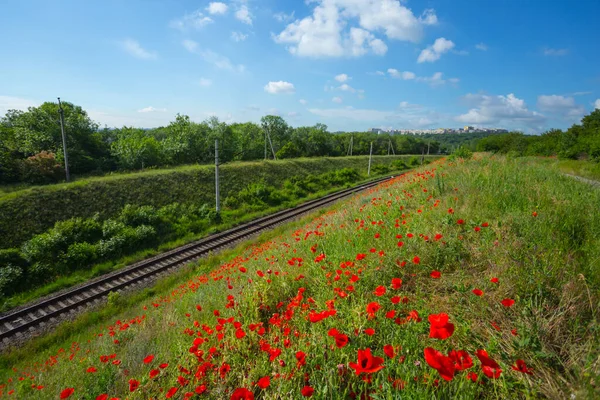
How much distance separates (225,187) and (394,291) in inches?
943

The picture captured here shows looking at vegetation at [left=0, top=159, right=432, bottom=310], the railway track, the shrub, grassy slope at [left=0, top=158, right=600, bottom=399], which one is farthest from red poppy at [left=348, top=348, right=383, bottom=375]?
the shrub

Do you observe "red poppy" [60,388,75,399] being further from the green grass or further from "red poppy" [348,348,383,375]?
the green grass

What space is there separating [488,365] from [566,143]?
42.5m

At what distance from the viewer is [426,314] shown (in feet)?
8.43

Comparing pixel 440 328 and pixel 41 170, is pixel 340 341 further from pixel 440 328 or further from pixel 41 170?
pixel 41 170

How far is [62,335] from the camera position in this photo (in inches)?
341

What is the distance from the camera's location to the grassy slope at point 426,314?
79.4 inches

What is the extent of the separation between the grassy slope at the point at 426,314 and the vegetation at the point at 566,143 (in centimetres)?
999

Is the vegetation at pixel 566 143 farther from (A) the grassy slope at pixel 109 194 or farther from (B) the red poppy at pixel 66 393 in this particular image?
(A) the grassy slope at pixel 109 194

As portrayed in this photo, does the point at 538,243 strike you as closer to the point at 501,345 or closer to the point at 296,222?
the point at 501,345

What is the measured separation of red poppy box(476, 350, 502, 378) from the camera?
4.97 feet

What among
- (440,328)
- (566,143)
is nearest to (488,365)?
(440,328)

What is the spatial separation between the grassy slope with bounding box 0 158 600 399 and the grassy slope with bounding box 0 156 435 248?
15080 mm

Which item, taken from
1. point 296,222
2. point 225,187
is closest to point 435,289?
point 296,222
